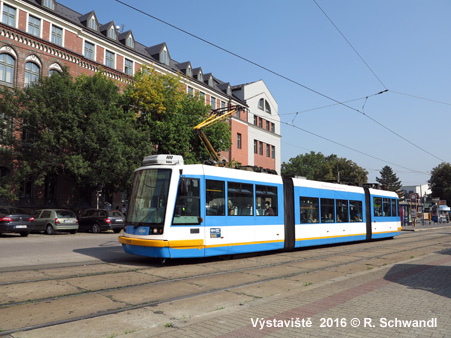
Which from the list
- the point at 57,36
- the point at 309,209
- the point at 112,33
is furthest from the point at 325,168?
the point at 309,209

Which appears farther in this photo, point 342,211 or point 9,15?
point 9,15

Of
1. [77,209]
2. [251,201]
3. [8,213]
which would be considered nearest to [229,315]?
[251,201]

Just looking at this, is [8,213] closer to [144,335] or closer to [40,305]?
[40,305]

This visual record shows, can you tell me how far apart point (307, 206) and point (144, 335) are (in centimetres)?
1118

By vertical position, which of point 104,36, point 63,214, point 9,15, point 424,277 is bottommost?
point 424,277

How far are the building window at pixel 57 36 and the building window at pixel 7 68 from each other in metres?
4.02

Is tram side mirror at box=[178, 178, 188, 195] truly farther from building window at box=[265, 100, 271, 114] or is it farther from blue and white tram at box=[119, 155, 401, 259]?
building window at box=[265, 100, 271, 114]

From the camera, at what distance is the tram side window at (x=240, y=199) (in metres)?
11.4

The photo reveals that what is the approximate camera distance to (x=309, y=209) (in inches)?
585

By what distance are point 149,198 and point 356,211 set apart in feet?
38.4

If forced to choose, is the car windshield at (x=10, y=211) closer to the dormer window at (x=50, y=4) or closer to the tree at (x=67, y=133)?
the tree at (x=67, y=133)

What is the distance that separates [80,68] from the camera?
32062 millimetres

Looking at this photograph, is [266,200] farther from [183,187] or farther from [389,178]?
[389,178]

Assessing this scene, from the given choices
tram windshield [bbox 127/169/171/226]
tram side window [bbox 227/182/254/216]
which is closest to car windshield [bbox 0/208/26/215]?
tram windshield [bbox 127/169/171/226]
